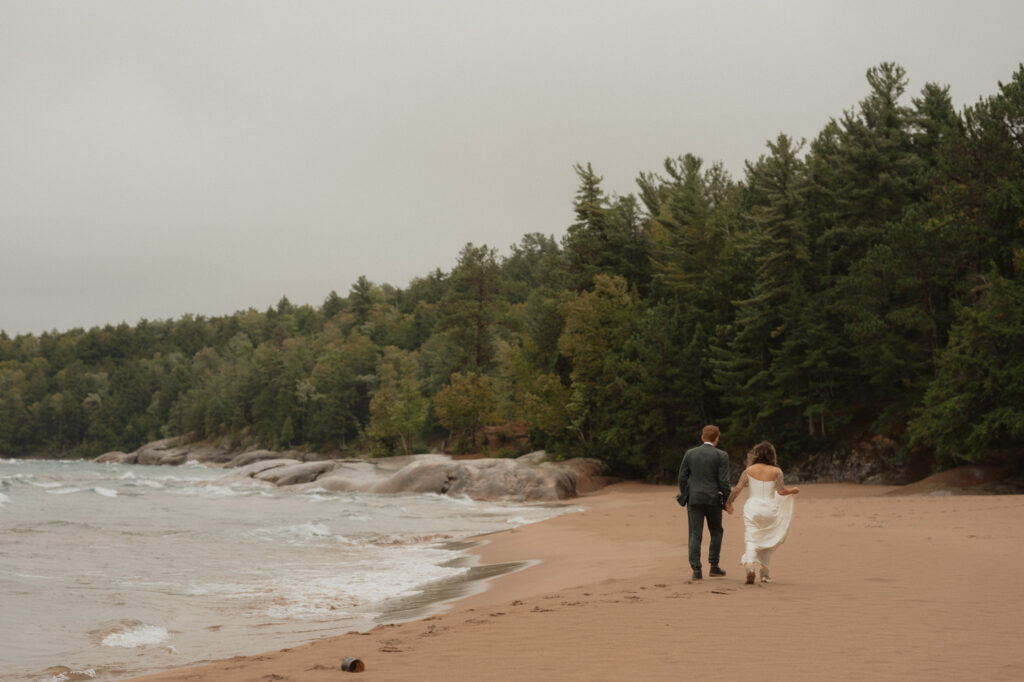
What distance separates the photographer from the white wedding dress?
913cm

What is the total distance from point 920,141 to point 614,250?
19.7m

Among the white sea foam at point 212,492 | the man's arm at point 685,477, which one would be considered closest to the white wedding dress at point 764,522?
the man's arm at point 685,477

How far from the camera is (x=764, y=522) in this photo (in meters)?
9.19

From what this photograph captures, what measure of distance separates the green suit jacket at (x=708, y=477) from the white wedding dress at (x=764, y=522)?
0.55 meters

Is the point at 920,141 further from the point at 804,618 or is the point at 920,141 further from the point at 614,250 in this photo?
the point at 804,618

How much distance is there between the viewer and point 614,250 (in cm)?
5275

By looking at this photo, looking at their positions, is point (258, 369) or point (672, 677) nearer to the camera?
point (672, 677)

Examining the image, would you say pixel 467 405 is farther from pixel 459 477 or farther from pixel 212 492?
pixel 212 492

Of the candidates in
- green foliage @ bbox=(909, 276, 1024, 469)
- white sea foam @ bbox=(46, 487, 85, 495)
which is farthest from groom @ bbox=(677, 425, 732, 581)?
white sea foam @ bbox=(46, 487, 85, 495)

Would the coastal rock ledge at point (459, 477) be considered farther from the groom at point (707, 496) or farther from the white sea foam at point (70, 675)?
the white sea foam at point (70, 675)

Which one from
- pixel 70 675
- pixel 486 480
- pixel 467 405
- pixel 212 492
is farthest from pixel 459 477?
pixel 70 675

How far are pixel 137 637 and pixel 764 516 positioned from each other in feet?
24.9

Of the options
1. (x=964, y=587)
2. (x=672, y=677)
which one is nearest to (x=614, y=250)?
(x=964, y=587)

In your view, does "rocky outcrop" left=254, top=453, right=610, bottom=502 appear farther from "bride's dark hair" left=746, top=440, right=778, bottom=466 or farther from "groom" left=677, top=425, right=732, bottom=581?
"bride's dark hair" left=746, top=440, right=778, bottom=466
